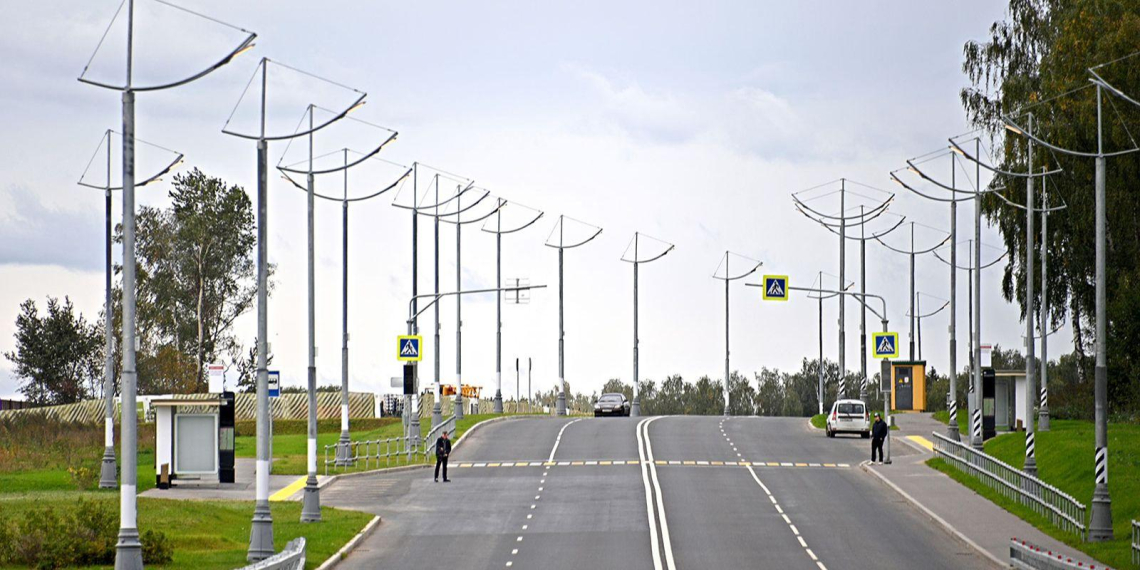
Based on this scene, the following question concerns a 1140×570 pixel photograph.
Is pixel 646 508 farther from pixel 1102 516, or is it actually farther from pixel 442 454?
pixel 1102 516

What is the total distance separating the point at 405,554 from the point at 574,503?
31.7 ft

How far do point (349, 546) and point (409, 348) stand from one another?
22.1m

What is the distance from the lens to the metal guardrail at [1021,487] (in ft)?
110

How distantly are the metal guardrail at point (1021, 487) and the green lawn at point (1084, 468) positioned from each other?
0.29m

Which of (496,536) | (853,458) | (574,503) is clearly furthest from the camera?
(853,458)

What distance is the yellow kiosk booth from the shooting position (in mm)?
79625

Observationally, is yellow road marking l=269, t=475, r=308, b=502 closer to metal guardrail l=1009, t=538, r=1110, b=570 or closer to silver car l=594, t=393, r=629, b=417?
metal guardrail l=1009, t=538, r=1110, b=570

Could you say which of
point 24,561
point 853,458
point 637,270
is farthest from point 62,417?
point 24,561

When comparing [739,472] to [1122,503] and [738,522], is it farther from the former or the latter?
[1122,503]

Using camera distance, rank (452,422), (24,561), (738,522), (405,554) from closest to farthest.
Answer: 1. (24,561)
2. (405,554)
3. (738,522)
4. (452,422)

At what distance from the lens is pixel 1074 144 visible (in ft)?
188

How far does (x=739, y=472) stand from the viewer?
158 ft

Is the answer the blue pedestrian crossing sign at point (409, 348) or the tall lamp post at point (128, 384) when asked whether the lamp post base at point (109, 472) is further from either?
the tall lamp post at point (128, 384)

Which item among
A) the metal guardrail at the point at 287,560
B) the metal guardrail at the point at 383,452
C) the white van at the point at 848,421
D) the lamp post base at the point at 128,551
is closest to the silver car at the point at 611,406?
the metal guardrail at the point at 383,452
